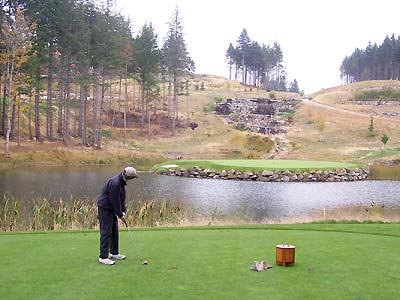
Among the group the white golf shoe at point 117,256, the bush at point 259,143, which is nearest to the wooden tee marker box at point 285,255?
the white golf shoe at point 117,256

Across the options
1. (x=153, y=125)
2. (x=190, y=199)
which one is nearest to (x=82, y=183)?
(x=190, y=199)

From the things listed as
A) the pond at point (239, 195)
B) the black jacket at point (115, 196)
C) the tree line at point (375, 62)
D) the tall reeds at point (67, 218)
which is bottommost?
the pond at point (239, 195)

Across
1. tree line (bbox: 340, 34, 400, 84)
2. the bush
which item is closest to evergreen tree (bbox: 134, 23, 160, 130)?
the bush

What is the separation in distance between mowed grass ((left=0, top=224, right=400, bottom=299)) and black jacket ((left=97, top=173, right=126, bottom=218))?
84 cm

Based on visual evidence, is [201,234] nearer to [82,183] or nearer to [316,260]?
[316,260]

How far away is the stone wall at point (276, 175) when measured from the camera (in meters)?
34.0

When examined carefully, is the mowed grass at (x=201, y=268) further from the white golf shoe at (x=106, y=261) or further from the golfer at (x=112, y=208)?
the golfer at (x=112, y=208)

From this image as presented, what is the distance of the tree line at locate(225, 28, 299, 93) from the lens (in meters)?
112

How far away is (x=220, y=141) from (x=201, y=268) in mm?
51488

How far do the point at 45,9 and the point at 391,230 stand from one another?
4172 cm

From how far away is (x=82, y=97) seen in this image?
49.8 m

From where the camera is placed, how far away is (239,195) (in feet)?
79.7

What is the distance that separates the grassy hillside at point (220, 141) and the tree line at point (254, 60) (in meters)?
31.9

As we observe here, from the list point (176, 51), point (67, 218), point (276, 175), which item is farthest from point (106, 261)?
point (176, 51)
